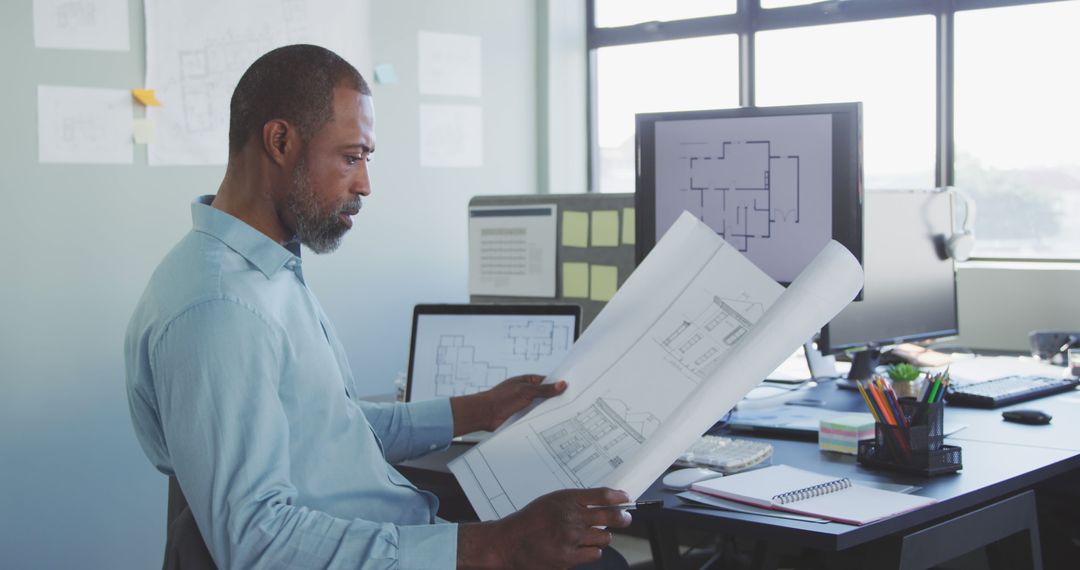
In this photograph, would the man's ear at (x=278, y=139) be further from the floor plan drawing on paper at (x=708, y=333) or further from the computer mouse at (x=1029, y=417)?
the computer mouse at (x=1029, y=417)

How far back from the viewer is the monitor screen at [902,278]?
7.68ft

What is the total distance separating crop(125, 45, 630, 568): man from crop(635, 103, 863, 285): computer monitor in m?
0.65

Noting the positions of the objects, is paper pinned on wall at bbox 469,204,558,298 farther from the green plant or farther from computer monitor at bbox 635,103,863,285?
the green plant

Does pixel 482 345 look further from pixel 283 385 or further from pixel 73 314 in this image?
pixel 73 314

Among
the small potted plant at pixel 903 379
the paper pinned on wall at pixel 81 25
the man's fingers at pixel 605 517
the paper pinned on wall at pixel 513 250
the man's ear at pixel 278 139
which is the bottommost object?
the man's fingers at pixel 605 517

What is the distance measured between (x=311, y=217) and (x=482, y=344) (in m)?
0.76

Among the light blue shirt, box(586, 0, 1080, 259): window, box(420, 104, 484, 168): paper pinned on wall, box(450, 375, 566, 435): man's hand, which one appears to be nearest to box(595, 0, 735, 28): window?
box(586, 0, 1080, 259): window

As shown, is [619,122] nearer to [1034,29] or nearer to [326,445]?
[1034,29]

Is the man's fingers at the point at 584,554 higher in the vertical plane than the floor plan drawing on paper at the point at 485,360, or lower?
lower

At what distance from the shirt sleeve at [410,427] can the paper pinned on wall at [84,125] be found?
5.71ft

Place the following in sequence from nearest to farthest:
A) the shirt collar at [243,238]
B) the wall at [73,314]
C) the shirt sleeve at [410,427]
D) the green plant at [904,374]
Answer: the shirt collar at [243,238]
the shirt sleeve at [410,427]
the green plant at [904,374]
the wall at [73,314]

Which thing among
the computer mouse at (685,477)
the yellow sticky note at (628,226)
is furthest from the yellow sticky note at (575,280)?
the computer mouse at (685,477)

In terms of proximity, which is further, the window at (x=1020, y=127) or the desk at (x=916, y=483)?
the window at (x=1020, y=127)

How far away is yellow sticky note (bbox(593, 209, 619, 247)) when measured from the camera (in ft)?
7.49
